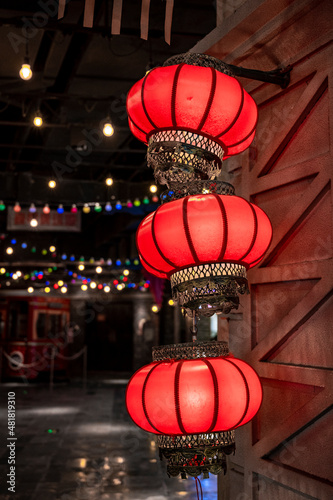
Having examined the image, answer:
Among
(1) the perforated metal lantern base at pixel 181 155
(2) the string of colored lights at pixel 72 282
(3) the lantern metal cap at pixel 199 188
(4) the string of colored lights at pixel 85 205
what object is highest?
(4) the string of colored lights at pixel 85 205

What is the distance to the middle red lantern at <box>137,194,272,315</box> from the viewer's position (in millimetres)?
2051

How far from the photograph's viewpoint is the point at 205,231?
2041 millimetres

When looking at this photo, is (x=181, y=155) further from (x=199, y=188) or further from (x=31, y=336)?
(x=31, y=336)

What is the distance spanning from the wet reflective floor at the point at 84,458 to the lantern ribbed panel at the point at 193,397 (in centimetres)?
402

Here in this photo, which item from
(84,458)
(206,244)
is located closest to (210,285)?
(206,244)

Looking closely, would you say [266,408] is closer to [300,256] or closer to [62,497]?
[300,256]

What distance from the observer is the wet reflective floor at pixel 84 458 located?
578cm

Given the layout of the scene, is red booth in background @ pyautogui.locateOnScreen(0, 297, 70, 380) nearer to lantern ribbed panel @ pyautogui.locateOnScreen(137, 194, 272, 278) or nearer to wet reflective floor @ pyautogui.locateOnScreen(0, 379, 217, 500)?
wet reflective floor @ pyautogui.locateOnScreen(0, 379, 217, 500)

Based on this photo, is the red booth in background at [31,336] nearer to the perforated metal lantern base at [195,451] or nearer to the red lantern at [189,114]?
the perforated metal lantern base at [195,451]

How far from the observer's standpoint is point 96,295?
20703 mm

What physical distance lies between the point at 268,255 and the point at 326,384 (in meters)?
0.78

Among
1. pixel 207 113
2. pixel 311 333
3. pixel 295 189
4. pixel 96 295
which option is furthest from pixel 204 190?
pixel 96 295

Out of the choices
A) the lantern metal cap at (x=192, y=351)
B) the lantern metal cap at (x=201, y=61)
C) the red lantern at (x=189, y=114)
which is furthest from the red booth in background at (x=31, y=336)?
the lantern metal cap at (x=201, y=61)

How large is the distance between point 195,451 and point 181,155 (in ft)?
4.24
